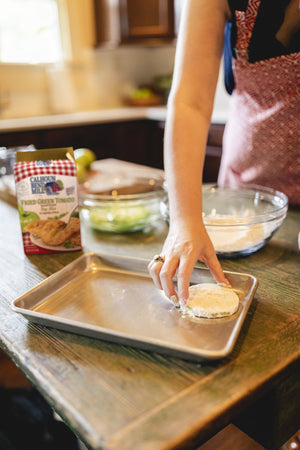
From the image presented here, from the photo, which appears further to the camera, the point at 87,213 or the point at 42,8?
the point at 42,8

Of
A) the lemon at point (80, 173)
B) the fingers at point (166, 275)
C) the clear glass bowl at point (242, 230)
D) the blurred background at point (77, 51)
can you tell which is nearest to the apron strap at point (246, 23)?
the clear glass bowl at point (242, 230)

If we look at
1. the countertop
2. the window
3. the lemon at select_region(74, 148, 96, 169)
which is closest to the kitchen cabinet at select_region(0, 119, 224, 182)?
the countertop

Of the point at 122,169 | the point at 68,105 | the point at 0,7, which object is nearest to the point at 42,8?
the point at 0,7

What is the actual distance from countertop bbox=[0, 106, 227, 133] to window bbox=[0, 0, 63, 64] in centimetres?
68

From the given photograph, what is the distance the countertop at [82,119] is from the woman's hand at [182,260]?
2.06 m

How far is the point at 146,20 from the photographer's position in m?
3.09

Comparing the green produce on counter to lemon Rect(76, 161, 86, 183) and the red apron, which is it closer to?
the red apron

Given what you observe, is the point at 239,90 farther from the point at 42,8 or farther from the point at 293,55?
the point at 42,8

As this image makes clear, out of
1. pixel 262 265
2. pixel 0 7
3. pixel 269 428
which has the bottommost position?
pixel 269 428

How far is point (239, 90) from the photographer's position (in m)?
1.10

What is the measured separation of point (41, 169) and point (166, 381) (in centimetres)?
52

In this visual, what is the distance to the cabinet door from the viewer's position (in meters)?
3.04

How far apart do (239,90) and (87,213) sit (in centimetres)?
54

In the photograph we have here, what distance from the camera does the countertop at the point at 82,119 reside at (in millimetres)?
2599
